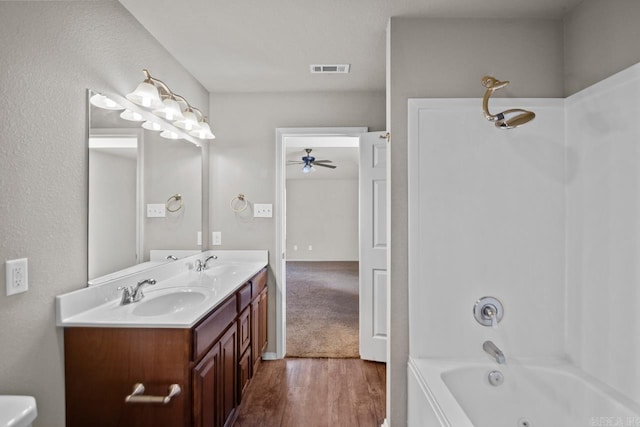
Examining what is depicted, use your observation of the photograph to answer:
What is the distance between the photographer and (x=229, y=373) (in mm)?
1935

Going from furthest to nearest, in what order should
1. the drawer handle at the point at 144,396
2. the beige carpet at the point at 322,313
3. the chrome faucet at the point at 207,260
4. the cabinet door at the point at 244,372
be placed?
the beige carpet at the point at 322,313 < the chrome faucet at the point at 207,260 < the cabinet door at the point at 244,372 < the drawer handle at the point at 144,396

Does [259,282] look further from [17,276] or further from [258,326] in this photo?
Answer: [17,276]

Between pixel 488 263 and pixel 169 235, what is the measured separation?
2053 millimetres

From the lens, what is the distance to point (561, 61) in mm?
1878

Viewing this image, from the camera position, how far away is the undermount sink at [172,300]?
182 centimetres

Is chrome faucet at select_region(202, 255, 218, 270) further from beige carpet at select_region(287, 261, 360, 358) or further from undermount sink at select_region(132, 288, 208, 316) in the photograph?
beige carpet at select_region(287, 261, 360, 358)

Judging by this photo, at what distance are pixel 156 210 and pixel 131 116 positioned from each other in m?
0.61

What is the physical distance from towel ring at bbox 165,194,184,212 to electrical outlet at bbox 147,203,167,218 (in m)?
0.05

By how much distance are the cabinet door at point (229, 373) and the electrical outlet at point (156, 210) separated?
885 mm

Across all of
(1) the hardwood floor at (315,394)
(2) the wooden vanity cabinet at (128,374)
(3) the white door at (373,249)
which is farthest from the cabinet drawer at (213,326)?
(3) the white door at (373,249)

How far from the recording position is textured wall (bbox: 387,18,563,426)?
6.14 feet

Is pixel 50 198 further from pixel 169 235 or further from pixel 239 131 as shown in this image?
→ pixel 239 131

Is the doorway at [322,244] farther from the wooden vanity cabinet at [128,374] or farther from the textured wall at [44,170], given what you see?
the textured wall at [44,170]

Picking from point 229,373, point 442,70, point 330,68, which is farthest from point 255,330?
point 442,70
